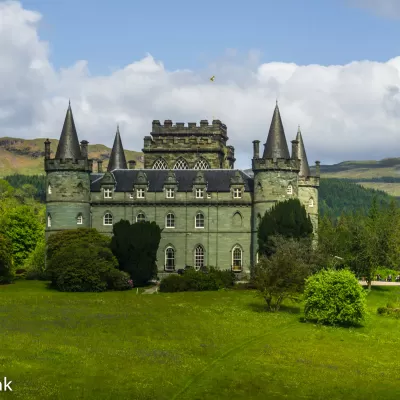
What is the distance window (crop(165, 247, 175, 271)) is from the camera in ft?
268

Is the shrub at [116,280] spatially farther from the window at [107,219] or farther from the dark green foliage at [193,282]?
the window at [107,219]

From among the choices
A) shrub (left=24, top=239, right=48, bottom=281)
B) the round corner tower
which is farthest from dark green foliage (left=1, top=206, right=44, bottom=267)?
the round corner tower

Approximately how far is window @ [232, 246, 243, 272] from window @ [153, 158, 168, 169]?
15.5 metres

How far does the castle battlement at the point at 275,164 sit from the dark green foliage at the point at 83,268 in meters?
16.4

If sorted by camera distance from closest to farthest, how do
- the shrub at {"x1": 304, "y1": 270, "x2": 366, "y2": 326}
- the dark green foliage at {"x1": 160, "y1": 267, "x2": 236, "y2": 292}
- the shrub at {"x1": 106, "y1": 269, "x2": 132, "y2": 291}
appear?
the shrub at {"x1": 304, "y1": 270, "x2": 366, "y2": 326} → the shrub at {"x1": 106, "y1": 269, "x2": 132, "y2": 291} → the dark green foliage at {"x1": 160, "y1": 267, "x2": 236, "y2": 292}

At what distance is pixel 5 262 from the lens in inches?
2837

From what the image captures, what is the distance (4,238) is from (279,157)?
25.9m

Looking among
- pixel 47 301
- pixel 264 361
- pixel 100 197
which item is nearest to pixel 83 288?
pixel 47 301

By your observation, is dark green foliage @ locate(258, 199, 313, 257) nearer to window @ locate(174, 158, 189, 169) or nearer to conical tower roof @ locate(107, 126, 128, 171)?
window @ locate(174, 158, 189, 169)

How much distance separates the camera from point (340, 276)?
187 ft

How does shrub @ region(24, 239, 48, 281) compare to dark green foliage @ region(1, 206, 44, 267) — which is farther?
dark green foliage @ region(1, 206, 44, 267)

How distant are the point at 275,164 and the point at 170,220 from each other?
464 inches

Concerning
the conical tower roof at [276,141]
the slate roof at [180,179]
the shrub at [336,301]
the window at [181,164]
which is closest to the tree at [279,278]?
the shrub at [336,301]

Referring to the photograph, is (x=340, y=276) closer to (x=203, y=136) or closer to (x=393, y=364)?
(x=393, y=364)
